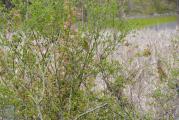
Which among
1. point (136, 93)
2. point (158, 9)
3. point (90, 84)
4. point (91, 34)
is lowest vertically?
point (158, 9)

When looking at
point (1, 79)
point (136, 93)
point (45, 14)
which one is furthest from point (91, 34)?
point (136, 93)

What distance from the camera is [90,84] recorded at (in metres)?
6.75

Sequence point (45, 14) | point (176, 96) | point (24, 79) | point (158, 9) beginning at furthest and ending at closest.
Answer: point (158, 9)
point (176, 96)
point (24, 79)
point (45, 14)

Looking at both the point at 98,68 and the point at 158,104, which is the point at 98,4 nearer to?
the point at 98,68

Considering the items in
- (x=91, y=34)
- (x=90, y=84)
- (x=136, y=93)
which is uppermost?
(x=91, y=34)

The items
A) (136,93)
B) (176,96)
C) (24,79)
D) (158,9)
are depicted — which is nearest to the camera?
(24,79)

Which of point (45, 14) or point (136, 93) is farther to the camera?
point (136, 93)

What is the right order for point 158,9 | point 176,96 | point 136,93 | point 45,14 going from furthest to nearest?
point 158,9, point 136,93, point 176,96, point 45,14

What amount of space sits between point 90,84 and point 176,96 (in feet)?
3.82

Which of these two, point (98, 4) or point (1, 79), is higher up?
point (98, 4)

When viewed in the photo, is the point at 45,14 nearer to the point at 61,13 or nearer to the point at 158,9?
the point at 61,13

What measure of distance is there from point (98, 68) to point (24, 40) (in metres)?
1.01

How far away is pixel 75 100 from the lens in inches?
259

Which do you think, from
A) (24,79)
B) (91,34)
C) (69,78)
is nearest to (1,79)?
(24,79)
